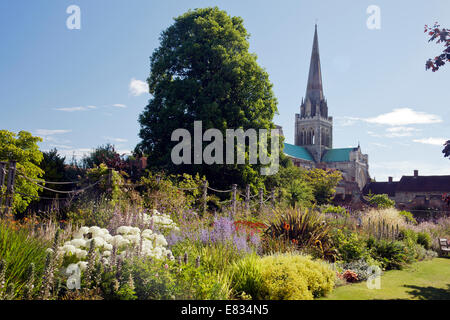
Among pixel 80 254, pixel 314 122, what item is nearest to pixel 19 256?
pixel 80 254

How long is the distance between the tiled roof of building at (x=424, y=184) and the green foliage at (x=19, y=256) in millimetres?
51654

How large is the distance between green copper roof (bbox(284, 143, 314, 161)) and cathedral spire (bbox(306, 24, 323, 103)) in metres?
12.6

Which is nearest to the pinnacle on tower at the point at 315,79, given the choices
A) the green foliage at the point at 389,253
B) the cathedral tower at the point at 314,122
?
the cathedral tower at the point at 314,122

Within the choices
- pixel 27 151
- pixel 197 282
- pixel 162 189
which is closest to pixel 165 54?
pixel 27 151

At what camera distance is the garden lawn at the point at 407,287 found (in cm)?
646

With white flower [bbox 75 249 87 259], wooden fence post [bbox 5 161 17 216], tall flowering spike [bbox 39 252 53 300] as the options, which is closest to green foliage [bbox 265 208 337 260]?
white flower [bbox 75 249 87 259]

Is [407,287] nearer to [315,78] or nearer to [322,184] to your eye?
[322,184]

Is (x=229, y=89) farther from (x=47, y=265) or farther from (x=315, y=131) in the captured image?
(x=315, y=131)

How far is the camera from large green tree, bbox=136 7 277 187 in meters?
19.4

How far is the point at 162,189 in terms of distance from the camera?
475 inches

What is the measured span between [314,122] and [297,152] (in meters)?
10.6

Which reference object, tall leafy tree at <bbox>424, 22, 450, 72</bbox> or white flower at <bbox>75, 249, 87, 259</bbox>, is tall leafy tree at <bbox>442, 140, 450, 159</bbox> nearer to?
tall leafy tree at <bbox>424, 22, 450, 72</bbox>

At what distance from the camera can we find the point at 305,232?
29.2 ft

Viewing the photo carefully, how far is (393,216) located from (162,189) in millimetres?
8175
